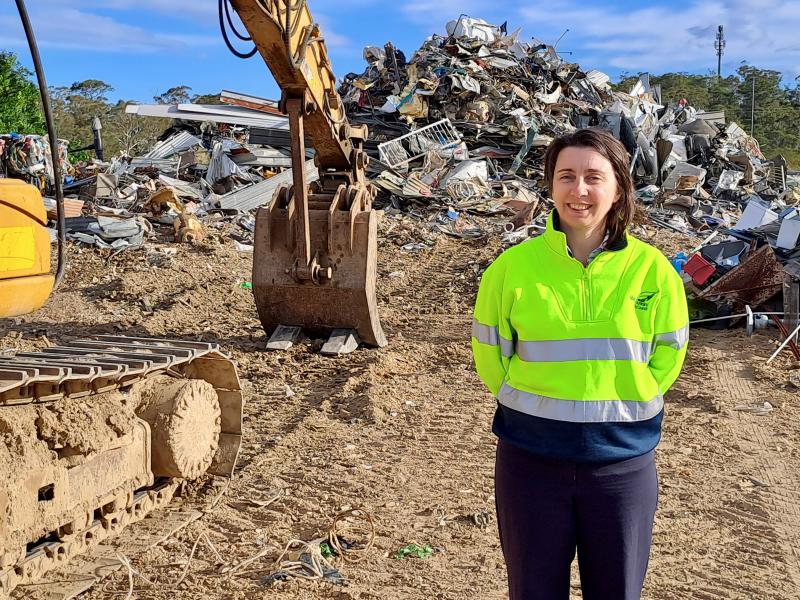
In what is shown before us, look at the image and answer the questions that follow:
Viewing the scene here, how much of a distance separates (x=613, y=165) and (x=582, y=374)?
1.90 feet

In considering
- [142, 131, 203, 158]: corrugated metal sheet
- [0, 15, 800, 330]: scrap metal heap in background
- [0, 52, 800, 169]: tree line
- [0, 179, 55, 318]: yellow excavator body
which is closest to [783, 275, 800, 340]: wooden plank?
[0, 15, 800, 330]: scrap metal heap in background

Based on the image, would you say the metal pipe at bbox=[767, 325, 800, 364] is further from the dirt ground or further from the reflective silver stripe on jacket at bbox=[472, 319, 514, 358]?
the reflective silver stripe on jacket at bbox=[472, 319, 514, 358]

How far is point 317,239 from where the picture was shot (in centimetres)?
750

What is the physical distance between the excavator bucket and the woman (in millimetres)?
5062

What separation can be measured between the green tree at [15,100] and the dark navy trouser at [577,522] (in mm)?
20270

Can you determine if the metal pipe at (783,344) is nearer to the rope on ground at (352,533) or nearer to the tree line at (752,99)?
the rope on ground at (352,533)

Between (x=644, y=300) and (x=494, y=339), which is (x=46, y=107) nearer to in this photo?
(x=494, y=339)

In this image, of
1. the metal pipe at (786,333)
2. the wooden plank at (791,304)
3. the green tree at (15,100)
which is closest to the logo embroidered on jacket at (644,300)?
the metal pipe at (786,333)

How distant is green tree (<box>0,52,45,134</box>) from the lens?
19.9 meters

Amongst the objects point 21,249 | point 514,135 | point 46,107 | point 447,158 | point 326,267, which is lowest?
point 326,267

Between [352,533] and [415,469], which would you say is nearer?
[352,533]

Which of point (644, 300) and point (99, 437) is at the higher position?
point (644, 300)

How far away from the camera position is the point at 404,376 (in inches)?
275

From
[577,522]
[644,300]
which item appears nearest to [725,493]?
[577,522]
